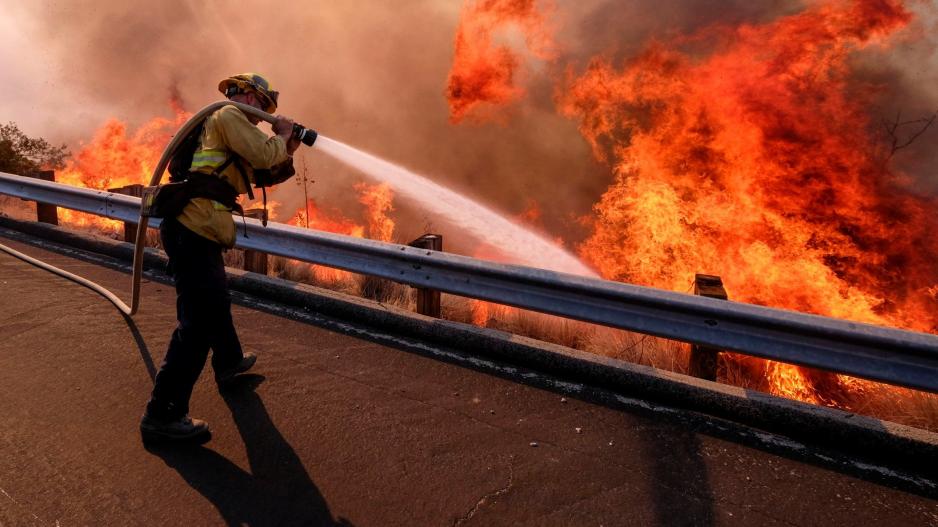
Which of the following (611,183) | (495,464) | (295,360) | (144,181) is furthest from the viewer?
(611,183)

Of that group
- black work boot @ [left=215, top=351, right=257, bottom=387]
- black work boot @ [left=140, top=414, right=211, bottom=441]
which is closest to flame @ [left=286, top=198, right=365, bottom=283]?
black work boot @ [left=215, top=351, right=257, bottom=387]

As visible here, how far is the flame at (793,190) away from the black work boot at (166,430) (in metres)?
7.53

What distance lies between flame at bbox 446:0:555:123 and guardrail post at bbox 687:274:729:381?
12511 millimetres

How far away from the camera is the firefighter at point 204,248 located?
9.67ft

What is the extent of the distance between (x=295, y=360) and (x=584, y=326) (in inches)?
97.6

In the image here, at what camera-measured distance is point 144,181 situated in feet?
45.8

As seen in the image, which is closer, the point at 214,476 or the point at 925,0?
the point at 214,476

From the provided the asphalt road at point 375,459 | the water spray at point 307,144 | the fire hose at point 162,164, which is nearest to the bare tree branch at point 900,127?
the water spray at point 307,144

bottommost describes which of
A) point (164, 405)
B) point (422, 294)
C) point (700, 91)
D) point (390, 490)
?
point (390, 490)

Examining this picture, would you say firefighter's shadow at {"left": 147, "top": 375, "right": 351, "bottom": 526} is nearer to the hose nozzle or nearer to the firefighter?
the firefighter

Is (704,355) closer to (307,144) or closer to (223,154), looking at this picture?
(307,144)

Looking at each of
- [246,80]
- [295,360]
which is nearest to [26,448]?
[295,360]

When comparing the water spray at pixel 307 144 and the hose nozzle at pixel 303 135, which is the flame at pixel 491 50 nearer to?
the water spray at pixel 307 144

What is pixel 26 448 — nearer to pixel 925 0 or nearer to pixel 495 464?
pixel 495 464
